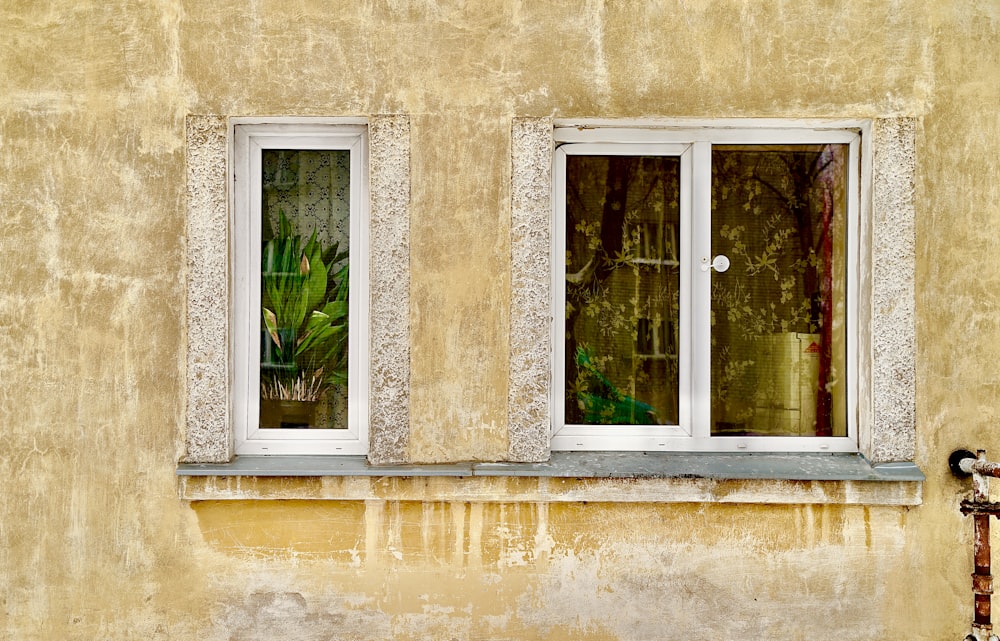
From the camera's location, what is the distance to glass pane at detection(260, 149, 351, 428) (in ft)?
12.1

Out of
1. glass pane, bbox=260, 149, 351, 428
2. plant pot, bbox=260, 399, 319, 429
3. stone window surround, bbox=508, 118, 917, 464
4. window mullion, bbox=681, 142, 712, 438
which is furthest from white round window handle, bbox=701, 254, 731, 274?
plant pot, bbox=260, 399, 319, 429

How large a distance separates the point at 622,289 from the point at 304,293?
1.53m

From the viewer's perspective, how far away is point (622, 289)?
371 centimetres

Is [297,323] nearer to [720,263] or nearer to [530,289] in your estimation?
[530,289]

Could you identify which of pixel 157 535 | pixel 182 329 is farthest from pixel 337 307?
pixel 157 535

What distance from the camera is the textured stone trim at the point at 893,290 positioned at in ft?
11.5

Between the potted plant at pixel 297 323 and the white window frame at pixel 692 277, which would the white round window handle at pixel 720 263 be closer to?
the white window frame at pixel 692 277

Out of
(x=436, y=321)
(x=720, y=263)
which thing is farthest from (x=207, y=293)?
(x=720, y=263)

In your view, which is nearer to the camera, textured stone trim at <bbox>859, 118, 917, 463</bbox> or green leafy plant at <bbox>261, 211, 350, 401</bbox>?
textured stone trim at <bbox>859, 118, 917, 463</bbox>

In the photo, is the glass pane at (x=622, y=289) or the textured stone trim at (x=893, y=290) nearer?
the textured stone trim at (x=893, y=290)

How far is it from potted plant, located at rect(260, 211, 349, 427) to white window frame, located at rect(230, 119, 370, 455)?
47 millimetres

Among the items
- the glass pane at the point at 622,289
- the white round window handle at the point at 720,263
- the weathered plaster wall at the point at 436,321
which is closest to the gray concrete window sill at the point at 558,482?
the weathered plaster wall at the point at 436,321

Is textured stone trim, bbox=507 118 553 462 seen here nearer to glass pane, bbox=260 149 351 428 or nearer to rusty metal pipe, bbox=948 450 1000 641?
glass pane, bbox=260 149 351 428

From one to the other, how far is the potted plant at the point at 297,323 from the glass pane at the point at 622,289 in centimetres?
113
